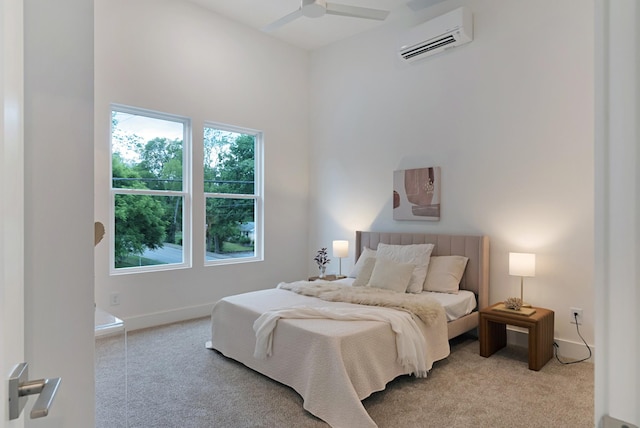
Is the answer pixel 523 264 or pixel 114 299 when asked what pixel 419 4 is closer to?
pixel 523 264

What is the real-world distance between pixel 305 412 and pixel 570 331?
2582 mm

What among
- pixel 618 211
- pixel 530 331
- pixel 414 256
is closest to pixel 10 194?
pixel 618 211

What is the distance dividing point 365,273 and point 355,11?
253cm

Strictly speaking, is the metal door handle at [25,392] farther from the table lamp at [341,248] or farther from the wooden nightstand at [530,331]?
the table lamp at [341,248]

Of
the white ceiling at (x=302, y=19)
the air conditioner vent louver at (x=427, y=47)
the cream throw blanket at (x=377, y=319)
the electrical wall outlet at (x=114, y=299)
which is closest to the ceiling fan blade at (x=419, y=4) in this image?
the white ceiling at (x=302, y=19)

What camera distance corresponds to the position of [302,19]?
4.89 m

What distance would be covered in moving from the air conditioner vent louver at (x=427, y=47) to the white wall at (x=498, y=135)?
5.4 inches

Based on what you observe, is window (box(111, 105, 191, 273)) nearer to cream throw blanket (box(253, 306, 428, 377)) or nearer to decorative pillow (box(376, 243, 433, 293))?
cream throw blanket (box(253, 306, 428, 377))

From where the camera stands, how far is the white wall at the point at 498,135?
11.3 feet

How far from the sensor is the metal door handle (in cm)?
69

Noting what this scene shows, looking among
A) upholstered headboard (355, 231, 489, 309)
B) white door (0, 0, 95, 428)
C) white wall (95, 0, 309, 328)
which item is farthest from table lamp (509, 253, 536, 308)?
white door (0, 0, 95, 428)

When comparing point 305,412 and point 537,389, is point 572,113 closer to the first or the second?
point 537,389

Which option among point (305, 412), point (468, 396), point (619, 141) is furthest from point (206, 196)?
point (619, 141)

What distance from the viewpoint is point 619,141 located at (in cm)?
57
